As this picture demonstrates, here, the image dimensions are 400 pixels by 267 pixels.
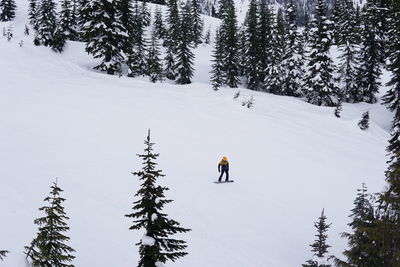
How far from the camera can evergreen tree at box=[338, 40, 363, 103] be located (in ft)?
148

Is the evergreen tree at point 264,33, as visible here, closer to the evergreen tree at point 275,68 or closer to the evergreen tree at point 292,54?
the evergreen tree at point 275,68

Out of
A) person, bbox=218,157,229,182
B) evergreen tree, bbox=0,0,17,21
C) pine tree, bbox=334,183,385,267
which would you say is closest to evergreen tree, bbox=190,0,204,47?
evergreen tree, bbox=0,0,17,21

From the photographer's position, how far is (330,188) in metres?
16.8

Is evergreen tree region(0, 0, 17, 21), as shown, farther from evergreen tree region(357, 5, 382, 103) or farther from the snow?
the snow

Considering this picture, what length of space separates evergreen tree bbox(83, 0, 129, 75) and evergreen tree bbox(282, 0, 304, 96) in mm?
25023

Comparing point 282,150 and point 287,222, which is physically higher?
point 282,150

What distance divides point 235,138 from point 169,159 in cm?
596

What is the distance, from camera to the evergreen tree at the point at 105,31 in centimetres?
3088

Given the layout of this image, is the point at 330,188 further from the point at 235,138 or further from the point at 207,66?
the point at 207,66

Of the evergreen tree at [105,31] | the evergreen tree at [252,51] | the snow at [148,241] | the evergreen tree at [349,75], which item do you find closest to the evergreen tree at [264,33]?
the evergreen tree at [252,51]

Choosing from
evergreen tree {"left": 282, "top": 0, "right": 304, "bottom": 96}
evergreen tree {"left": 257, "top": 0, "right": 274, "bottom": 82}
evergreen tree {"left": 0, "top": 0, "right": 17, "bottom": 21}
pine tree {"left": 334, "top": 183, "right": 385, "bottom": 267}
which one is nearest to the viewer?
pine tree {"left": 334, "top": 183, "right": 385, "bottom": 267}

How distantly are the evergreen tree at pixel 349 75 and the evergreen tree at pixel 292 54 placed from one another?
18.6 ft

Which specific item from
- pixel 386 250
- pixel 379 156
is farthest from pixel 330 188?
pixel 386 250

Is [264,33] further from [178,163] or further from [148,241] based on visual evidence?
[148,241]
